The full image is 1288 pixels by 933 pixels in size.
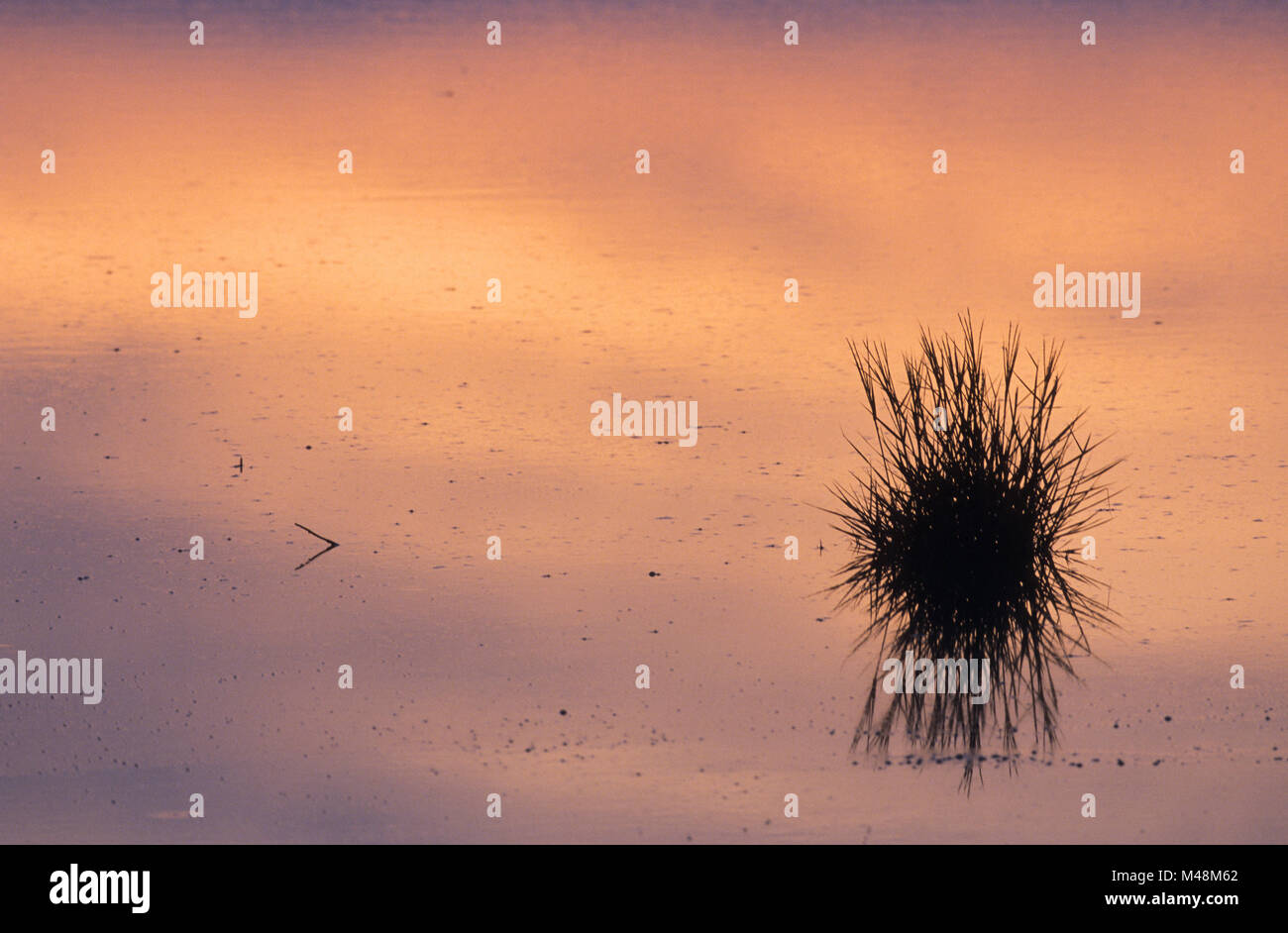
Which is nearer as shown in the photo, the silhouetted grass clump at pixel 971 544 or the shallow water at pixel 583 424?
the shallow water at pixel 583 424

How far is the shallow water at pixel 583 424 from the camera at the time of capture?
4656 mm

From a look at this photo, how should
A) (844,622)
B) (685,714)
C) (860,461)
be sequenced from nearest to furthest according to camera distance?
(685,714) < (844,622) < (860,461)

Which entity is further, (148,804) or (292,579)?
(292,579)

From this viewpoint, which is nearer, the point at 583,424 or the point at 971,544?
the point at 971,544

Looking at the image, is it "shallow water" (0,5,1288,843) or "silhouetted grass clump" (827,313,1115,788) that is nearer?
"shallow water" (0,5,1288,843)

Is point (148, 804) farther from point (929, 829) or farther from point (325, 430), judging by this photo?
point (325, 430)

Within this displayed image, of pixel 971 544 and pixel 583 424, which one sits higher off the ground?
pixel 583 424

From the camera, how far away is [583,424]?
24.8 ft

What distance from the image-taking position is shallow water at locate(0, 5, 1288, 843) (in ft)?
15.3
